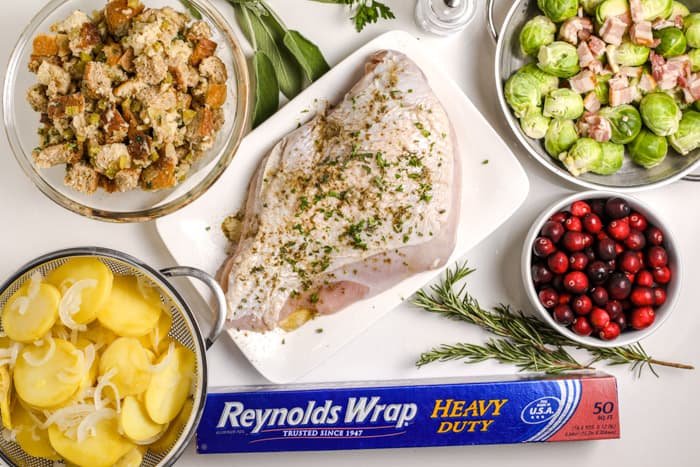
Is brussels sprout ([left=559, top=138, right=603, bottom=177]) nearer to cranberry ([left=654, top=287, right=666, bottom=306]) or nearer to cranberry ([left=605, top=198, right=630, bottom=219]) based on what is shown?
cranberry ([left=605, top=198, right=630, bottom=219])

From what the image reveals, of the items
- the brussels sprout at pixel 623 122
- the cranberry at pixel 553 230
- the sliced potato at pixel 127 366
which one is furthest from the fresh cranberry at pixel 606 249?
the sliced potato at pixel 127 366

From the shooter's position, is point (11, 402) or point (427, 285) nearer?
point (11, 402)

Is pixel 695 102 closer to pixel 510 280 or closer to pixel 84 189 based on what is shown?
pixel 510 280

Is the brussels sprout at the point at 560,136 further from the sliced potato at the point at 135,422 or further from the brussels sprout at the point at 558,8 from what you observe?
the sliced potato at the point at 135,422

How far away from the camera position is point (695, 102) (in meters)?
2.05

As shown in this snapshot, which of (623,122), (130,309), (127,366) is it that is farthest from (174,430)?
(623,122)

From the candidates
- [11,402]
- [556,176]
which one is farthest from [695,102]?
[11,402]

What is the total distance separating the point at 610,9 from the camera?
6.56ft

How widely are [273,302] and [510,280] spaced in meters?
0.82

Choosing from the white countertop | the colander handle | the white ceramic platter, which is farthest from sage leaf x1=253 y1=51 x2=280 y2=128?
the colander handle

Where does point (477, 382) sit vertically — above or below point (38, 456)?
below

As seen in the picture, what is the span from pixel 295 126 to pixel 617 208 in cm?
106

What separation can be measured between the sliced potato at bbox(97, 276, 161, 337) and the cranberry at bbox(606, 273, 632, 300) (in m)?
1.38

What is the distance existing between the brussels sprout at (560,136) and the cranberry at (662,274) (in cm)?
49
